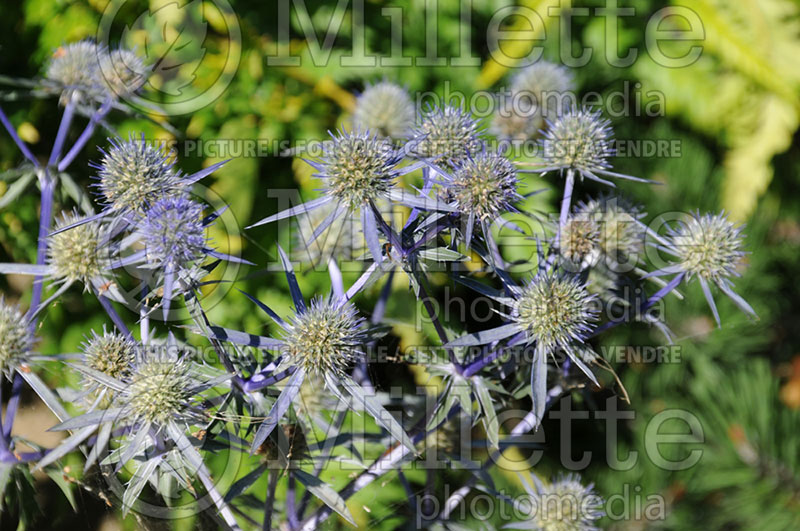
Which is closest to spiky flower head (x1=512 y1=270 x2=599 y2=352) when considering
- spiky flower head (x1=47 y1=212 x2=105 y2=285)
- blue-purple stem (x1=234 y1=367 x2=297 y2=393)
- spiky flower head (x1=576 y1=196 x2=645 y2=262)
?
spiky flower head (x1=576 y1=196 x2=645 y2=262)

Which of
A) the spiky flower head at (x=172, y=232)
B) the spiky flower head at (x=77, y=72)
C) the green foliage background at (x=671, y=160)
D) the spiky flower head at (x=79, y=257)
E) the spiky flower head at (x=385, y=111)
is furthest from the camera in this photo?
the green foliage background at (x=671, y=160)

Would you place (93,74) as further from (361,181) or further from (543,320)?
(543,320)

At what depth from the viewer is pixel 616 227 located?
74cm

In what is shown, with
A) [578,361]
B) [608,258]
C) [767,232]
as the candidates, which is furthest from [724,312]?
[578,361]

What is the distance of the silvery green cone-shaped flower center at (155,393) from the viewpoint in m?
0.54

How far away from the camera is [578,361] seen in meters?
0.61

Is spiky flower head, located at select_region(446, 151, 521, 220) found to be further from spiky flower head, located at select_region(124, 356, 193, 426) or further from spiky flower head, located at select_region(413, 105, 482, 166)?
spiky flower head, located at select_region(124, 356, 193, 426)

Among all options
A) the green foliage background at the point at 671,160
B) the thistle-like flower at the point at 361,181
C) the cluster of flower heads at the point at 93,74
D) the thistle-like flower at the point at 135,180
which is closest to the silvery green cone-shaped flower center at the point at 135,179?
the thistle-like flower at the point at 135,180

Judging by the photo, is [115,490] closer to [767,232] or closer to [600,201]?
[600,201]

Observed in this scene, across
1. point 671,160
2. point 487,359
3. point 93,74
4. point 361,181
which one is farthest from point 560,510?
point 671,160

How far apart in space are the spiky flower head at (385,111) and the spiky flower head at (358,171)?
1.02ft

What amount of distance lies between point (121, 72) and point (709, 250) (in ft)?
2.72

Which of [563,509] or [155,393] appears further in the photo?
[563,509]

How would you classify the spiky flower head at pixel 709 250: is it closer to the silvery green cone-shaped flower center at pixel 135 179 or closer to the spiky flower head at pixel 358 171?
the spiky flower head at pixel 358 171
